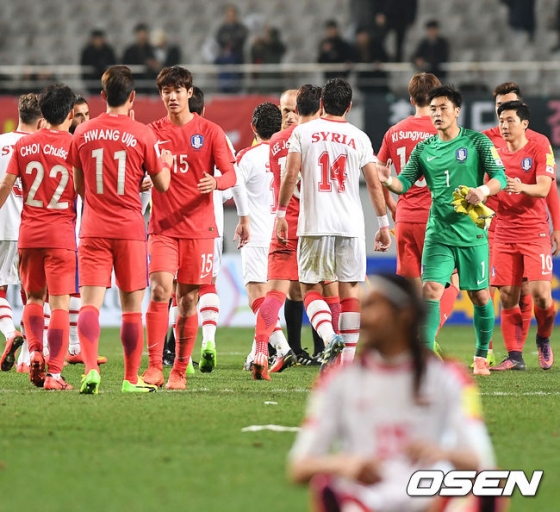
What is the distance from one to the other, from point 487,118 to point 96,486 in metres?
14.3

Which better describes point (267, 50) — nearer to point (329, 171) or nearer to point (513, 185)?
point (513, 185)

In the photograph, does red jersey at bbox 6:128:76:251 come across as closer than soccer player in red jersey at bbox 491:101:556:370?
Yes

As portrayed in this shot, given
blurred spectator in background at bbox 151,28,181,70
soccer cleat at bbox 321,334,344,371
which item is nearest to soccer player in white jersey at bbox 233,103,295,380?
soccer cleat at bbox 321,334,344,371

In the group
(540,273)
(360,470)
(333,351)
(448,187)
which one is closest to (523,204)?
(540,273)

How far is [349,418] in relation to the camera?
3.38m

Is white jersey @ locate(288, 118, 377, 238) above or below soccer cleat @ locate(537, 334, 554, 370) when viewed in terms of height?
above

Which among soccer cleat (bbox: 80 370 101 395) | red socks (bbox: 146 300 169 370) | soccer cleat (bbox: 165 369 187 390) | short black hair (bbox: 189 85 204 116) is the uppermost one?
short black hair (bbox: 189 85 204 116)

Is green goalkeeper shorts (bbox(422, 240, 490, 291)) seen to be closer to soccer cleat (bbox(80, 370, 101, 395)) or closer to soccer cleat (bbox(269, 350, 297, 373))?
soccer cleat (bbox(269, 350, 297, 373))

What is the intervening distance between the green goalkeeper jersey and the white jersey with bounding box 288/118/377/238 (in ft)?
1.57

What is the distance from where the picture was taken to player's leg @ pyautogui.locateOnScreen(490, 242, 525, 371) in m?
10.3

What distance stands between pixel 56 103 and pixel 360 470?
5780mm

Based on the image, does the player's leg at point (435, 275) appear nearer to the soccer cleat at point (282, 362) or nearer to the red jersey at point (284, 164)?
the red jersey at point (284, 164)

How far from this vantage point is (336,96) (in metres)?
8.70

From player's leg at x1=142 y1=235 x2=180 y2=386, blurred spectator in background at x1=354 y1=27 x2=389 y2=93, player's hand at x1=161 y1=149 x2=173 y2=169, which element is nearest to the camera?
player's hand at x1=161 y1=149 x2=173 y2=169
